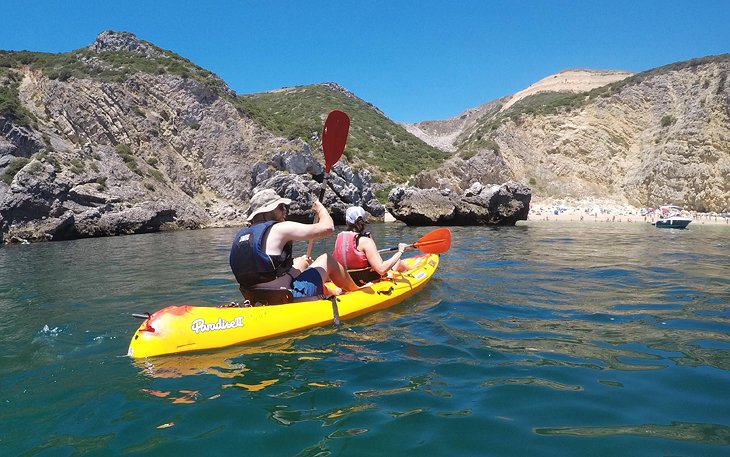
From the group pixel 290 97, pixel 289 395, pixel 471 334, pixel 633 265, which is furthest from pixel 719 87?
pixel 290 97

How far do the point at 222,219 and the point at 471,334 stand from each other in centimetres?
2641

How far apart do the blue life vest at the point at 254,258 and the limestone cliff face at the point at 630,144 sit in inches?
1210

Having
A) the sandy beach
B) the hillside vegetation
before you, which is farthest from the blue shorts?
the hillside vegetation

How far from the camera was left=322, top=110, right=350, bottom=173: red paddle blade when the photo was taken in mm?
7574

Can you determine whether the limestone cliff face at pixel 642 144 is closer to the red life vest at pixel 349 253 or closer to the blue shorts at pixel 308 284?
the red life vest at pixel 349 253

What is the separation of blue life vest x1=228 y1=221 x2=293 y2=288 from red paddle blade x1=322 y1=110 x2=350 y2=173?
2920 mm

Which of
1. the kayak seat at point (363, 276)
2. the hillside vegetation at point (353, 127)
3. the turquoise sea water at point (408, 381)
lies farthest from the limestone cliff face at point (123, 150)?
the kayak seat at point (363, 276)

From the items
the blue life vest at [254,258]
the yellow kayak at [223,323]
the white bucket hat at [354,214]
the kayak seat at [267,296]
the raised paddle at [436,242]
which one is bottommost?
the yellow kayak at [223,323]

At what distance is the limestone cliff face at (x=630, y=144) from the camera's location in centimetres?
3231

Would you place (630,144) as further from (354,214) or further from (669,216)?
(354,214)

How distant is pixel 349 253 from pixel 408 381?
3240 millimetres

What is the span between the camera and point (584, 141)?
37.4 metres

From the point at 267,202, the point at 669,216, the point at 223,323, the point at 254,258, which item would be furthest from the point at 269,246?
the point at 669,216

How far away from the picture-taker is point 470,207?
2297 centimetres
